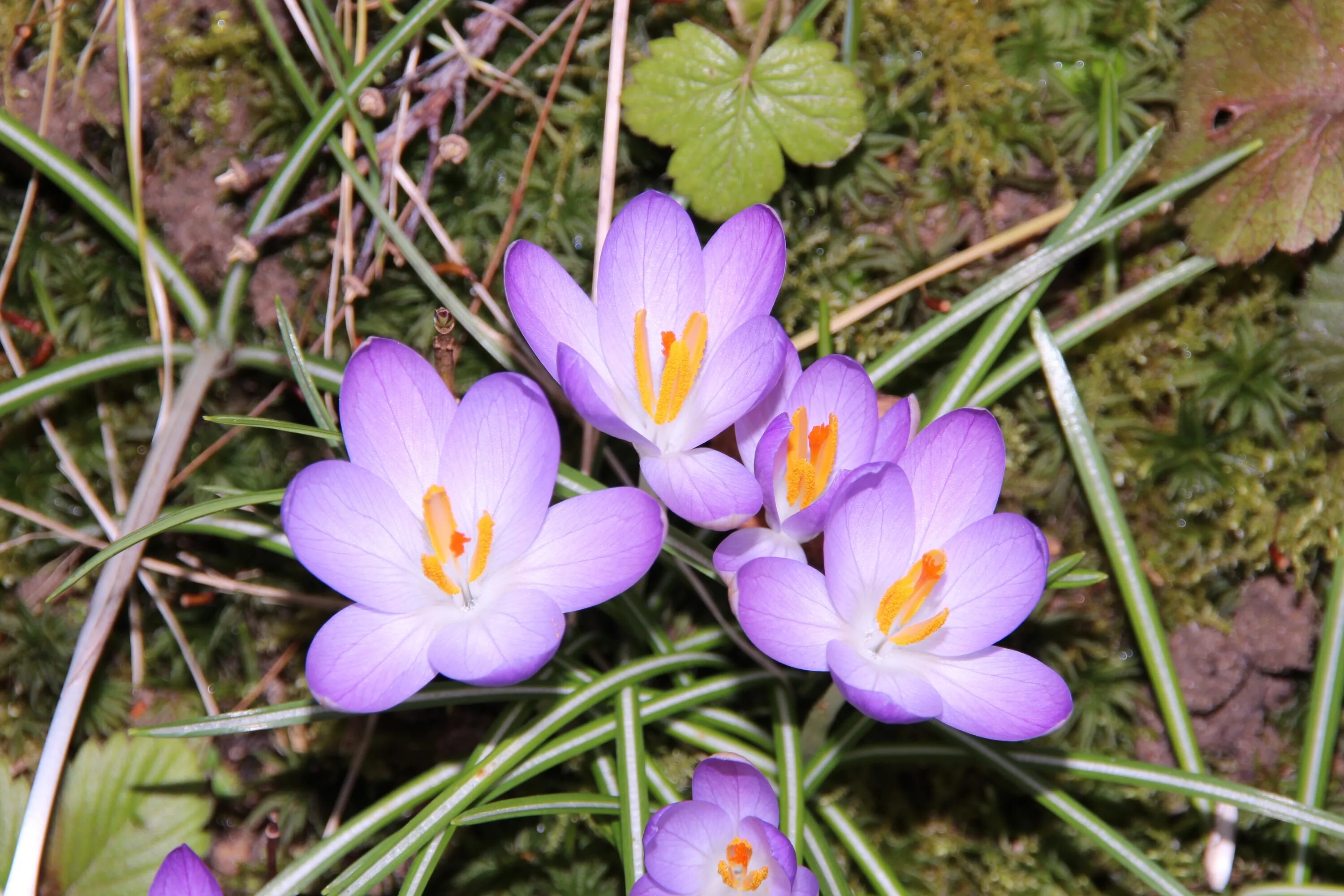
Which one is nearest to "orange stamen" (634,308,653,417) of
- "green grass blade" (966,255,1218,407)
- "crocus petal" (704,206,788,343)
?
"crocus petal" (704,206,788,343)

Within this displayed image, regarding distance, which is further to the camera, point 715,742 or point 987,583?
point 715,742

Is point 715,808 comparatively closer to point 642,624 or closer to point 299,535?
point 642,624

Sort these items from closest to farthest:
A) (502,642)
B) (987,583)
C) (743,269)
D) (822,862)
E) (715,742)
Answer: (502,642), (987,583), (743,269), (822,862), (715,742)

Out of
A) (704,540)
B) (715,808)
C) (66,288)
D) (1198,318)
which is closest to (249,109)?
(66,288)

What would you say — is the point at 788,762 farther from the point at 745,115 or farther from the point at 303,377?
the point at 745,115

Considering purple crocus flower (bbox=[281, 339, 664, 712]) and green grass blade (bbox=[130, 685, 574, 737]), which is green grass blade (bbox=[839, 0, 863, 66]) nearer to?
purple crocus flower (bbox=[281, 339, 664, 712])

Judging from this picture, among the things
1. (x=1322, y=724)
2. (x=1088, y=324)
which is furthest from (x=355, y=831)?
(x=1322, y=724)
